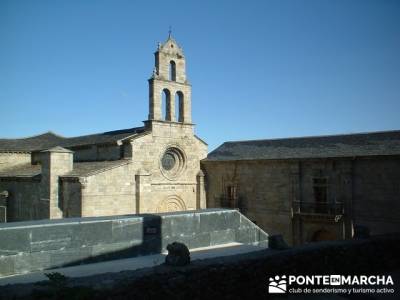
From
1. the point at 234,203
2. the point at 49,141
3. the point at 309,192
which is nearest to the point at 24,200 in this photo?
the point at 49,141

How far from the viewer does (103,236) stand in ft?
25.6

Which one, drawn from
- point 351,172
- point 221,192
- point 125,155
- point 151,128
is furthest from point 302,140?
point 125,155

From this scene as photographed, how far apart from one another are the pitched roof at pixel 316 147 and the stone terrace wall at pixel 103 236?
10405 millimetres

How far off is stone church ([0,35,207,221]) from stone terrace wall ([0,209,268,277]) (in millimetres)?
8298

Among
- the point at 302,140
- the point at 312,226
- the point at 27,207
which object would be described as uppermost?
the point at 302,140

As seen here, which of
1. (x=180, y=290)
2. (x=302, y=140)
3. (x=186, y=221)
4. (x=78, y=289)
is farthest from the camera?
(x=302, y=140)

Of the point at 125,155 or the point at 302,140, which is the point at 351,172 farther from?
the point at 125,155

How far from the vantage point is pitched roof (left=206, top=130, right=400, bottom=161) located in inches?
701

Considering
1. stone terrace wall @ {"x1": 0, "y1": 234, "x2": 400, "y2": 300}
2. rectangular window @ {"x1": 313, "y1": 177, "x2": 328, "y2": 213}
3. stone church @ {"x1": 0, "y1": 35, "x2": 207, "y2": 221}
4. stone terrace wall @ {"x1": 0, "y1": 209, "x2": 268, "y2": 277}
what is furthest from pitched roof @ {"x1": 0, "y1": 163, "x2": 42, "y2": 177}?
stone terrace wall @ {"x1": 0, "y1": 234, "x2": 400, "y2": 300}

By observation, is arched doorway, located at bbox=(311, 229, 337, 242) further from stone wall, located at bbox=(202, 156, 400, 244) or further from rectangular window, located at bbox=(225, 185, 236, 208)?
rectangular window, located at bbox=(225, 185, 236, 208)

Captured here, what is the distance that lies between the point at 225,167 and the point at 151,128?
5.80 m

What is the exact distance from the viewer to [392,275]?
7.54m

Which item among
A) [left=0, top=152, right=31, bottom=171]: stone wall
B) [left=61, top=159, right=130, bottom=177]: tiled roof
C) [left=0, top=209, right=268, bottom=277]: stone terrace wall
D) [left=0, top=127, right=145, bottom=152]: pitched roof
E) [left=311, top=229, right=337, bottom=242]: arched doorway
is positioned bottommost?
[left=311, top=229, right=337, bottom=242]: arched doorway

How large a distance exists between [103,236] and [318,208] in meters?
14.0
